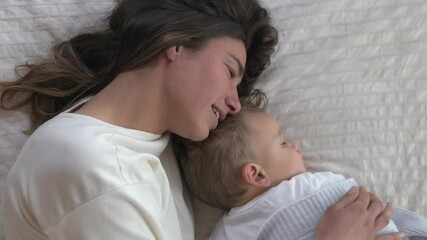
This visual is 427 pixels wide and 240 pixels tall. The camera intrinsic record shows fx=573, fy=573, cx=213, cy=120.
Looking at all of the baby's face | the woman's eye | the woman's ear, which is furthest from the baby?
the woman's ear

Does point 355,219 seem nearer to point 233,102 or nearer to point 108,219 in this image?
point 233,102

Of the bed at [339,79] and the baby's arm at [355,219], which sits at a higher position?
the bed at [339,79]

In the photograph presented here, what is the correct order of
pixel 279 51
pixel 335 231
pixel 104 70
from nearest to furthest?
pixel 335 231 → pixel 104 70 → pixel 279 51

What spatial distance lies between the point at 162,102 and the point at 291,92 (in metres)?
0.36

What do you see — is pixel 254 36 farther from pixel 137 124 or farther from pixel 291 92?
pixel 137 124

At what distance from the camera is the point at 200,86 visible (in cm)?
121

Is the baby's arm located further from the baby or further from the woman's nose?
the woman's nose

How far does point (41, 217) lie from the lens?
107 cm

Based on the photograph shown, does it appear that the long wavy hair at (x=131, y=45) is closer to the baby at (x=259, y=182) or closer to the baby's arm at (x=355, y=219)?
the baby at (x=259, y=182)

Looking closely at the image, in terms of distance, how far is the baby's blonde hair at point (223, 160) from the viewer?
130 cm

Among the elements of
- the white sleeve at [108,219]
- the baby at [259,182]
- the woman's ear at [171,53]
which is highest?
the woman's ear at [171,53]

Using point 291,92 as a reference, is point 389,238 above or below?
below

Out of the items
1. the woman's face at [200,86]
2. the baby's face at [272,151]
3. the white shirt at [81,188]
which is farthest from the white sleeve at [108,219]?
the baby's face at [272,151]

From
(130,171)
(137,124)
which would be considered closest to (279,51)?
(137,124)
